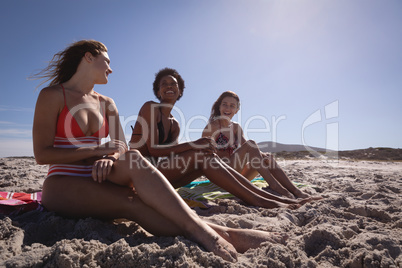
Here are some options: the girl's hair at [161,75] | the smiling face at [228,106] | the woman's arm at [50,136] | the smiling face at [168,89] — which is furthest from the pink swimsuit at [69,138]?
the smiling face at [228,106]

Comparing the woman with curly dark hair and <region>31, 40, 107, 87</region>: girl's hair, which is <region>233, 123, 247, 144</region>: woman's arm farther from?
<region>31, 40, 107, 87</region>: girl's hair

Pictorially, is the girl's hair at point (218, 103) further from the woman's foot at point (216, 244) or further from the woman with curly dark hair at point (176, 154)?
the woman's foot at point (216, 244)

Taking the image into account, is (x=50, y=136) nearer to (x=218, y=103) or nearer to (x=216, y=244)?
(x=216, y=244)

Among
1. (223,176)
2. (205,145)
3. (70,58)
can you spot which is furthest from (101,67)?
(223,176)

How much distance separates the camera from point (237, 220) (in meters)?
2.06

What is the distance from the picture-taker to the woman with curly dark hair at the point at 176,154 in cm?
258

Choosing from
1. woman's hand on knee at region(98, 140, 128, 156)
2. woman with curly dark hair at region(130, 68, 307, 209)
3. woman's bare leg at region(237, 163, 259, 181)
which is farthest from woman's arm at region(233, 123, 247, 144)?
woman's hand on knee at region(98, 140, 128, 156)

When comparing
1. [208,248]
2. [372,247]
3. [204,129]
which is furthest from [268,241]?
[204,129]

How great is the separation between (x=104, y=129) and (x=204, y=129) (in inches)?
91.8

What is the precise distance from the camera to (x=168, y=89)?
3488 millimetres

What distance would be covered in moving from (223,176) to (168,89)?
158 cm

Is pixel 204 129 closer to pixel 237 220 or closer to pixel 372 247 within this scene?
pixel 237 220

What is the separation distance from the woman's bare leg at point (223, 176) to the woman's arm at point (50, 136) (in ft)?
3.27

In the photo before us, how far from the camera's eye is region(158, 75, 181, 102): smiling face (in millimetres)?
3486
